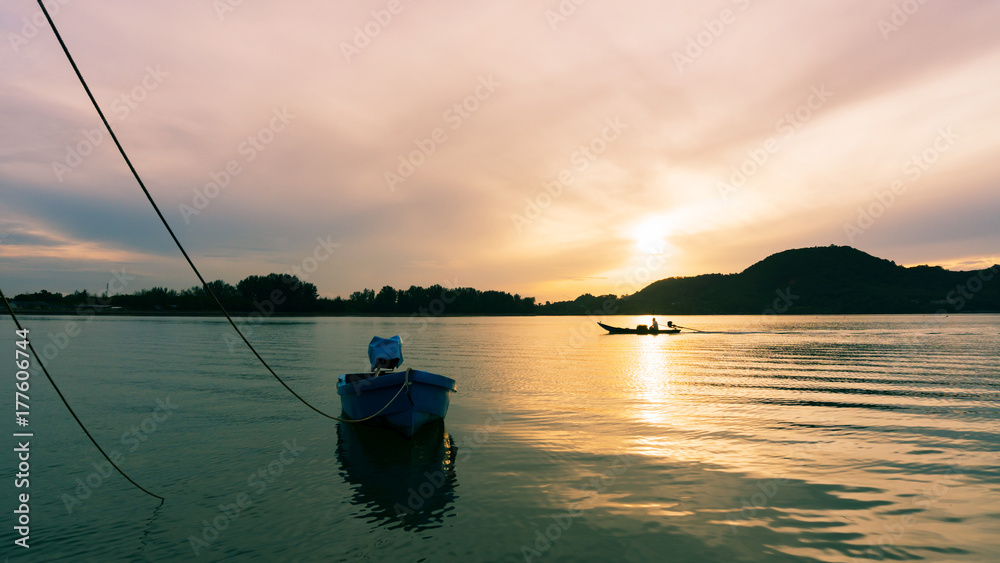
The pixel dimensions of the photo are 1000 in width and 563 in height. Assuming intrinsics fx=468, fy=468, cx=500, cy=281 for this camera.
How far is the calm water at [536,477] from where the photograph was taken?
8.60 m

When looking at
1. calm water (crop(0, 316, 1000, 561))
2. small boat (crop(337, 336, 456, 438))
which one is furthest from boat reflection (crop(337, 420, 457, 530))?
small boat (crop(337, 336, 456, 438))

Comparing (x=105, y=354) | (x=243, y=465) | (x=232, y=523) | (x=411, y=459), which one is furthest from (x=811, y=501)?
(x=105, y=354)

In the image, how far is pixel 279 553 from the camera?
27.3ft

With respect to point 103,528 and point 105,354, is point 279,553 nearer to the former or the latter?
point 103,528

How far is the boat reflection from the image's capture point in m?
10.1

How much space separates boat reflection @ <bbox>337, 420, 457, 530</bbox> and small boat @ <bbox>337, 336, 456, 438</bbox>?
0.51 meters

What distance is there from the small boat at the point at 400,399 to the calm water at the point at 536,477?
2.36ft

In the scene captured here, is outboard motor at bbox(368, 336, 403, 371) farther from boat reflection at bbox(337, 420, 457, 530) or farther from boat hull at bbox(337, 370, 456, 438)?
boat reflection at bbox(337, 420, 457, 530)

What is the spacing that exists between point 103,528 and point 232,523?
8.24 ft

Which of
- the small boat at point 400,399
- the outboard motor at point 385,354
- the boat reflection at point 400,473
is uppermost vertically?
the outboard motor at point 385,354

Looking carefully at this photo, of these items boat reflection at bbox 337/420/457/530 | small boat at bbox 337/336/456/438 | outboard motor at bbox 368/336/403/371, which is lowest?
boat reflection at bbox 337/420/457/530

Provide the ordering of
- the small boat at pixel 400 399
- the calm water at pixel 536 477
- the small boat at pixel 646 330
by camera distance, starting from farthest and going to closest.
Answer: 1. the small boat at pixel 646 330
2. the small boat at pixel 400 399
3. the calm water at pixel 536 477

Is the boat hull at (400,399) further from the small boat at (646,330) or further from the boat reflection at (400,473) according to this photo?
the small boat at (646,330)

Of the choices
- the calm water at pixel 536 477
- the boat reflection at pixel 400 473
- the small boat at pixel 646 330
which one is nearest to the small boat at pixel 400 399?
the boat reflection at pixel 400 473
